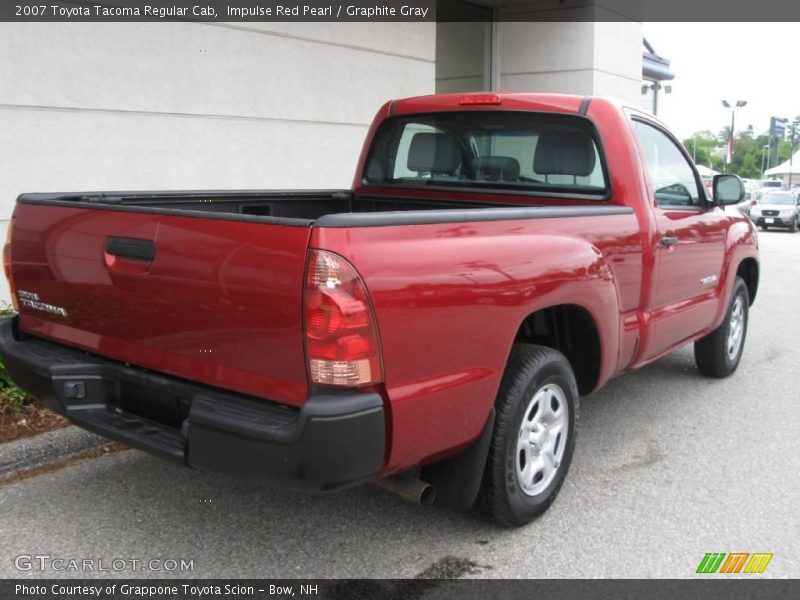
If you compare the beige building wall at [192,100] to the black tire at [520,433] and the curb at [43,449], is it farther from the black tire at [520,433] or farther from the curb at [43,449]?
the black tire at [520,433]

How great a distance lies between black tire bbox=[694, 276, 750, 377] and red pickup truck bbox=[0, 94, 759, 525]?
1.49 m

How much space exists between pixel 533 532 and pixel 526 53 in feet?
32.6

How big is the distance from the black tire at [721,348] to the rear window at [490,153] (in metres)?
2.13

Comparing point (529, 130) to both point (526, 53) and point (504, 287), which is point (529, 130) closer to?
point (504, 287)

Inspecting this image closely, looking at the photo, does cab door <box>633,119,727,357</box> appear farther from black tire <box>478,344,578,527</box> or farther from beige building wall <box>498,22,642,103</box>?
beige building wall <box>498,22,642,103</box>

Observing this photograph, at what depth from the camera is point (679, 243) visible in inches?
181

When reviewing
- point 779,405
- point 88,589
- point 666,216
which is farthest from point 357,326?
point 779,405

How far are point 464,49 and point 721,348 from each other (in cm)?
771

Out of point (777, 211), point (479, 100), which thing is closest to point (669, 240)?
point (479, 100)

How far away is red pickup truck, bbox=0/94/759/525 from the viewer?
2504 mm

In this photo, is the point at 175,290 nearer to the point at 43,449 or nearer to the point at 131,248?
the point at 131,248

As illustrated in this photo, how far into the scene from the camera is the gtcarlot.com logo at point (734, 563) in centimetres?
320

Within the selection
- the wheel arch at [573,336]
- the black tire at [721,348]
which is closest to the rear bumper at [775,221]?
the black tire at [721,348]

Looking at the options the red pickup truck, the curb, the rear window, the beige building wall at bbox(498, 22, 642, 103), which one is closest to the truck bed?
the red pickup truck
